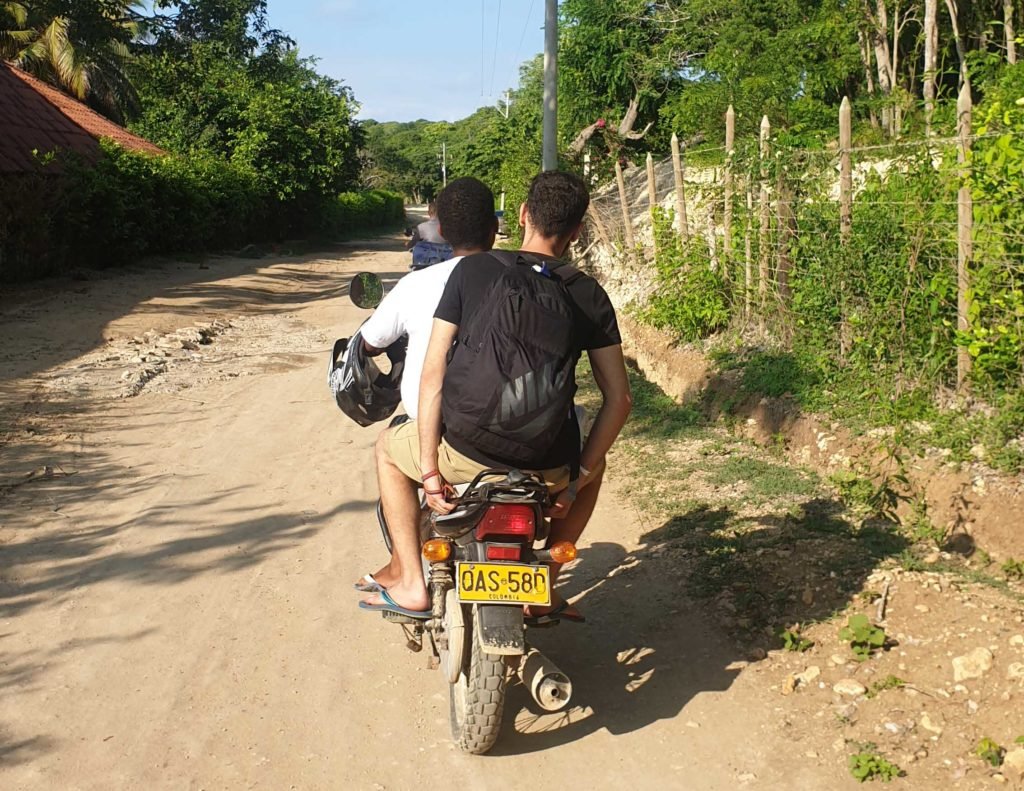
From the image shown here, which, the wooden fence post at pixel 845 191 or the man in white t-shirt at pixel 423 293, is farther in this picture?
the wooden fence post at pixel 845 191

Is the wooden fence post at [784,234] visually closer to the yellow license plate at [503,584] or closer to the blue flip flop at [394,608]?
the blue flip flop at [394,608]

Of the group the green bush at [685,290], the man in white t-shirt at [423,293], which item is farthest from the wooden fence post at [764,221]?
the man in white t-shirt at [423,293]

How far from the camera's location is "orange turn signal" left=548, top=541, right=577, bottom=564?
369 centimetres

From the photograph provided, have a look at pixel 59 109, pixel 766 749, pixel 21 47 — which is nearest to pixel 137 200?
pixel 59 109

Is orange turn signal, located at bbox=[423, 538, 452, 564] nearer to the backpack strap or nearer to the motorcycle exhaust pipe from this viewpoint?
the motorcycle exhaust pipe

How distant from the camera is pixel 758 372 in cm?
800

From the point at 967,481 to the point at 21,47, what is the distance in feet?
112

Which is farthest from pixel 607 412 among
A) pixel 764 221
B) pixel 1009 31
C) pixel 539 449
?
pixel 1009 31

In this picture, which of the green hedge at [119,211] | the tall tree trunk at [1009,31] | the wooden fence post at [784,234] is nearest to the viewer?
the tall tree trunk at [1009,31]

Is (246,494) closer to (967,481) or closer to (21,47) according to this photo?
(967,481)

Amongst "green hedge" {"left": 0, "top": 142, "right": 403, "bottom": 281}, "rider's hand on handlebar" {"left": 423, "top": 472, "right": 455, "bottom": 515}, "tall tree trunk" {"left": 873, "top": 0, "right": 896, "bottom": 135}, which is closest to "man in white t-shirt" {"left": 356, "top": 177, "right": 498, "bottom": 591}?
"rider's hand on handlebar" {"left": 423, "top": 472, "right": 455, "bottom": 515}

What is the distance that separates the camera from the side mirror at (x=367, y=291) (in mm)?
4449

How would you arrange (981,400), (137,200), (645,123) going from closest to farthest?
1. (981,400)
2. (137,200)
3. (645,123)

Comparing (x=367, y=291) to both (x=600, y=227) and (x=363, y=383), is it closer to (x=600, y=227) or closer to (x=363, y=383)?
(x=363, y=383)
